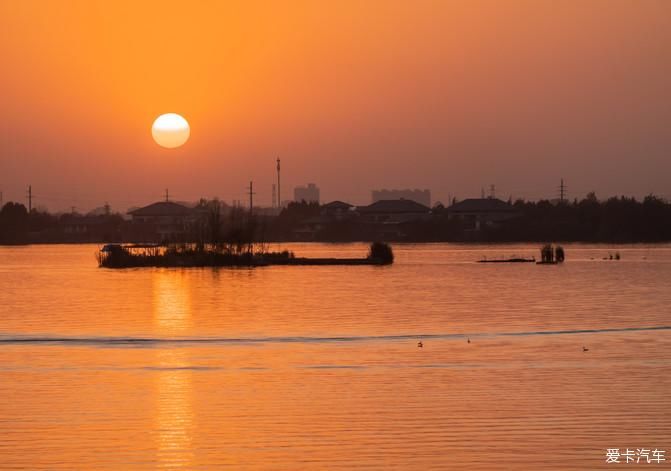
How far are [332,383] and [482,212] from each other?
449ft

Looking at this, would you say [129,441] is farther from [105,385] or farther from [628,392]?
[628,392]

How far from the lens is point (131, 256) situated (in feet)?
236

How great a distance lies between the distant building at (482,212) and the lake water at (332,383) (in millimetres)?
113621

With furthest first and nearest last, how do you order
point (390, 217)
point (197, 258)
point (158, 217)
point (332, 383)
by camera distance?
point (158, 217) < point (390, 217) < point (197, 258) < point (332, 383)

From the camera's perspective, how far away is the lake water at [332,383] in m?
12.2

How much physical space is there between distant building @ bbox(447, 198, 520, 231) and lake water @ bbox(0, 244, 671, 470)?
373ft

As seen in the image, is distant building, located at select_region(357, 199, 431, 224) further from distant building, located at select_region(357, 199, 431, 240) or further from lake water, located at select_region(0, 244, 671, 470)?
lake water, located at select_region(0, 244, 671, 470)

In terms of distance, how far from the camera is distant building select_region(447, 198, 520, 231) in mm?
151375

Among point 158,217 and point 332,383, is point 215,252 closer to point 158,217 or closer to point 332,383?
point 332,383

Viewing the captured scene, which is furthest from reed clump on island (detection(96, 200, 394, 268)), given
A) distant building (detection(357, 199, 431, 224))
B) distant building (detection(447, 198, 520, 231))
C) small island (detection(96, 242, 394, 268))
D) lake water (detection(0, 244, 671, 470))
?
distant building (detection(357, 199, 431, 224))

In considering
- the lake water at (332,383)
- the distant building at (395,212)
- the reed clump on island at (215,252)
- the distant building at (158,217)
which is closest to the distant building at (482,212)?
the distant building at (395,212)

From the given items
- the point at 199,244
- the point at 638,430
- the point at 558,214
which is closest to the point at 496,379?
the point at 638,430

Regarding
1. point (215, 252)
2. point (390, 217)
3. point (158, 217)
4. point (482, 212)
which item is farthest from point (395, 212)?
point (215, 252)

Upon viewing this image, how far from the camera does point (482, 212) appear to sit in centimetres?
15262
